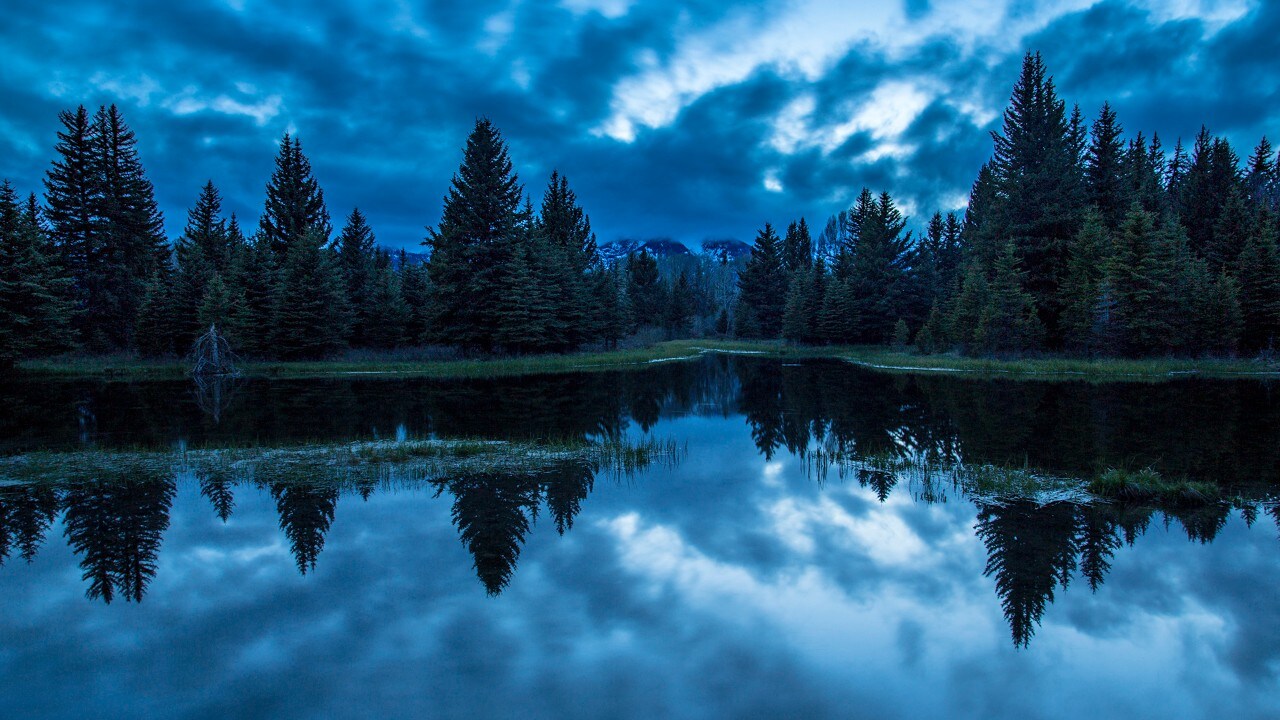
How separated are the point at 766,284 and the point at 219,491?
73.9 metres

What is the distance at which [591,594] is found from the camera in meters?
7.37

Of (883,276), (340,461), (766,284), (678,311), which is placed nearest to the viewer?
(340,461)

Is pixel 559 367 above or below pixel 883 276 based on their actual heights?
below

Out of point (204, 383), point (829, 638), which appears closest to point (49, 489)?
point (829, 638)

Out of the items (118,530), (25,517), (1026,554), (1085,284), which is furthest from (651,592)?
(1085,284)

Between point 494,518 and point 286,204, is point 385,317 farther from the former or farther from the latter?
point 494,518

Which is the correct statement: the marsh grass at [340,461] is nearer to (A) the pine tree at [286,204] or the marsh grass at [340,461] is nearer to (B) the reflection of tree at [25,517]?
(B) the reflection of tree at [25,517]

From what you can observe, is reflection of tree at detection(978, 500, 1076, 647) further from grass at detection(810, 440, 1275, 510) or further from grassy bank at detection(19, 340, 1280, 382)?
grassy bank at detection(19, 340, 1280, 382)

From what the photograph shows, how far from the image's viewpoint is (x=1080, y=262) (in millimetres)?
38125

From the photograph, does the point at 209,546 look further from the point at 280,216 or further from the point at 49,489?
the point at 280,216

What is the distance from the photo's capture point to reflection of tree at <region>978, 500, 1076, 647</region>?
6.82 meters

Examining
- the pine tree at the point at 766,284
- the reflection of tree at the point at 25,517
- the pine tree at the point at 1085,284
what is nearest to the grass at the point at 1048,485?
the reflection of tree at the point at 25,517

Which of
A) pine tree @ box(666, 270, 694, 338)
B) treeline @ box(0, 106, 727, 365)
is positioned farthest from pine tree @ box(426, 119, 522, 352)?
pine tree @ box(666, 270, 694, 338)

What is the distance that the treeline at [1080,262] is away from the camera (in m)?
35.0
